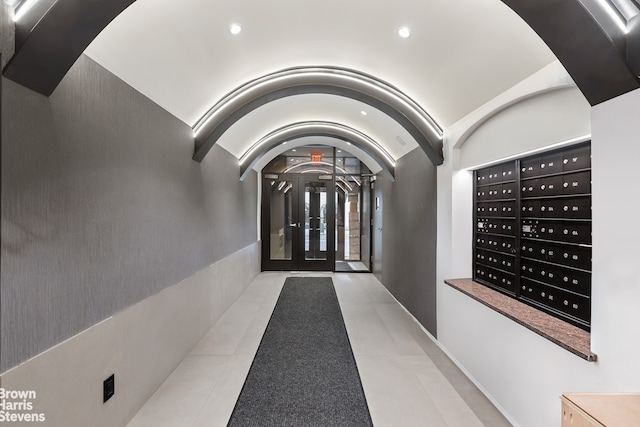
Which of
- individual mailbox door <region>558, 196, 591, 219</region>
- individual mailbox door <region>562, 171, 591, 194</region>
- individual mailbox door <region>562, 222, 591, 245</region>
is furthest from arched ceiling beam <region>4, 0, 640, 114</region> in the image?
individual mailbox door <region>562, 222, 591, 245</region>

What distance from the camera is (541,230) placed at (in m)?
2.19

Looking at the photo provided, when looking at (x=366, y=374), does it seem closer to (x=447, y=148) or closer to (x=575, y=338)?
(x=575, y=338)

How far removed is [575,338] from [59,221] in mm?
2997

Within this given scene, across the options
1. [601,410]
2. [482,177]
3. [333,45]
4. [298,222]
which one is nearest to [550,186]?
[482,177]

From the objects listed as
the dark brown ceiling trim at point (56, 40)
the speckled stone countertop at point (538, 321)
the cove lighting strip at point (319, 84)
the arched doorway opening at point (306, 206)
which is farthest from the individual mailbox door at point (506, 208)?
the arched doorway opening at point (306, 206)

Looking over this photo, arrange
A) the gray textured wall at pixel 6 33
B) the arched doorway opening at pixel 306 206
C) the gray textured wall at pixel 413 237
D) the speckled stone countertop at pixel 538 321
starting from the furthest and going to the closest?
the arched doorway opening at pixel 306 206 → the gray textured wall at pixel 413 237 → the speckled stone countertop at pixel 538 321 → the gray textured wall at pixel 6 33

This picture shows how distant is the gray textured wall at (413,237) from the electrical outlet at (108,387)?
123 inches

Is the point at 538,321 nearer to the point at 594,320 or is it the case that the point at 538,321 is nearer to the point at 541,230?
the point at 594,320

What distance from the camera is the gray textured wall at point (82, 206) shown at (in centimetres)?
127

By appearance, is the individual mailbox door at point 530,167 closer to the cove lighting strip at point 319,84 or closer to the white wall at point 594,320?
the white wall at point 594,320

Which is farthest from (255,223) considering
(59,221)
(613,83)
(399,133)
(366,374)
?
(613,83)

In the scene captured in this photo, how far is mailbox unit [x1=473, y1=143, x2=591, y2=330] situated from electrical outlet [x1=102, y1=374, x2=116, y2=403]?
10.1 feet

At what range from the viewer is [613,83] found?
1343mm

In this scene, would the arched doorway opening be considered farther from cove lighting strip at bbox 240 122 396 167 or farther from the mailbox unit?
the mailbox unit
